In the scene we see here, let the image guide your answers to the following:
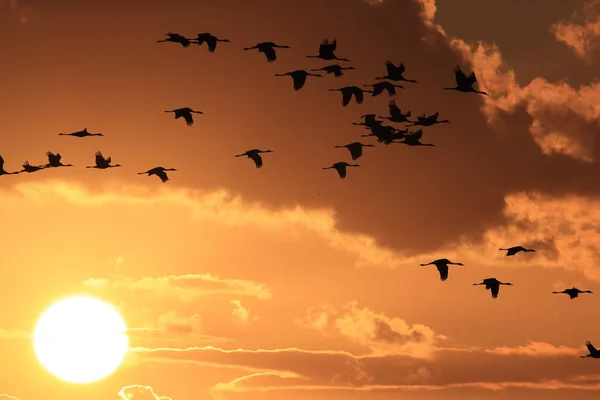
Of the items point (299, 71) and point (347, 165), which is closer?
point (299, 71)

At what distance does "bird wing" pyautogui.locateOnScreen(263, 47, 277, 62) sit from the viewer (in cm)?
10044

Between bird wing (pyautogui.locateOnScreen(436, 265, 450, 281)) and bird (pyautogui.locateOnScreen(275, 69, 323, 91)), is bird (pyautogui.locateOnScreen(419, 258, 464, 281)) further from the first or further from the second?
bird (pyautogui.locateOnScreen(275, 69, 323, 91))

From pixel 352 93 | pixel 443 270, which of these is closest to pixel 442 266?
pixel 443 270

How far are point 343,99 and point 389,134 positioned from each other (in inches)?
216

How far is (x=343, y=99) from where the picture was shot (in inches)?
3962

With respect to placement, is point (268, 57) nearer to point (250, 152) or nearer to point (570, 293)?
point (250, 152)

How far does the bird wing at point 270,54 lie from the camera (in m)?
100

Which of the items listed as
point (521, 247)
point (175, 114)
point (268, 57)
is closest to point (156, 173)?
point (175, 114)

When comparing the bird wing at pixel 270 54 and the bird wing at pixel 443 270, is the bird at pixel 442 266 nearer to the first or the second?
the bird wing at pixel 443 270

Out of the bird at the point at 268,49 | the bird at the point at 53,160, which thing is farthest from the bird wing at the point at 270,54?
the bird at the point at 53,160

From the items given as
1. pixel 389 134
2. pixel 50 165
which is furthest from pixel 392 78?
pixel 50 165

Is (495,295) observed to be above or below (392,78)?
below

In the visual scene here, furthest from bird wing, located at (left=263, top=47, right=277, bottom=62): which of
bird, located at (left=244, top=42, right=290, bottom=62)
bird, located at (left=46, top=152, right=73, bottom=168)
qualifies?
bird, located at (left=46, top=152, right=73, bottom=168)

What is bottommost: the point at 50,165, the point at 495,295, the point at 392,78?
the point at 495,295
